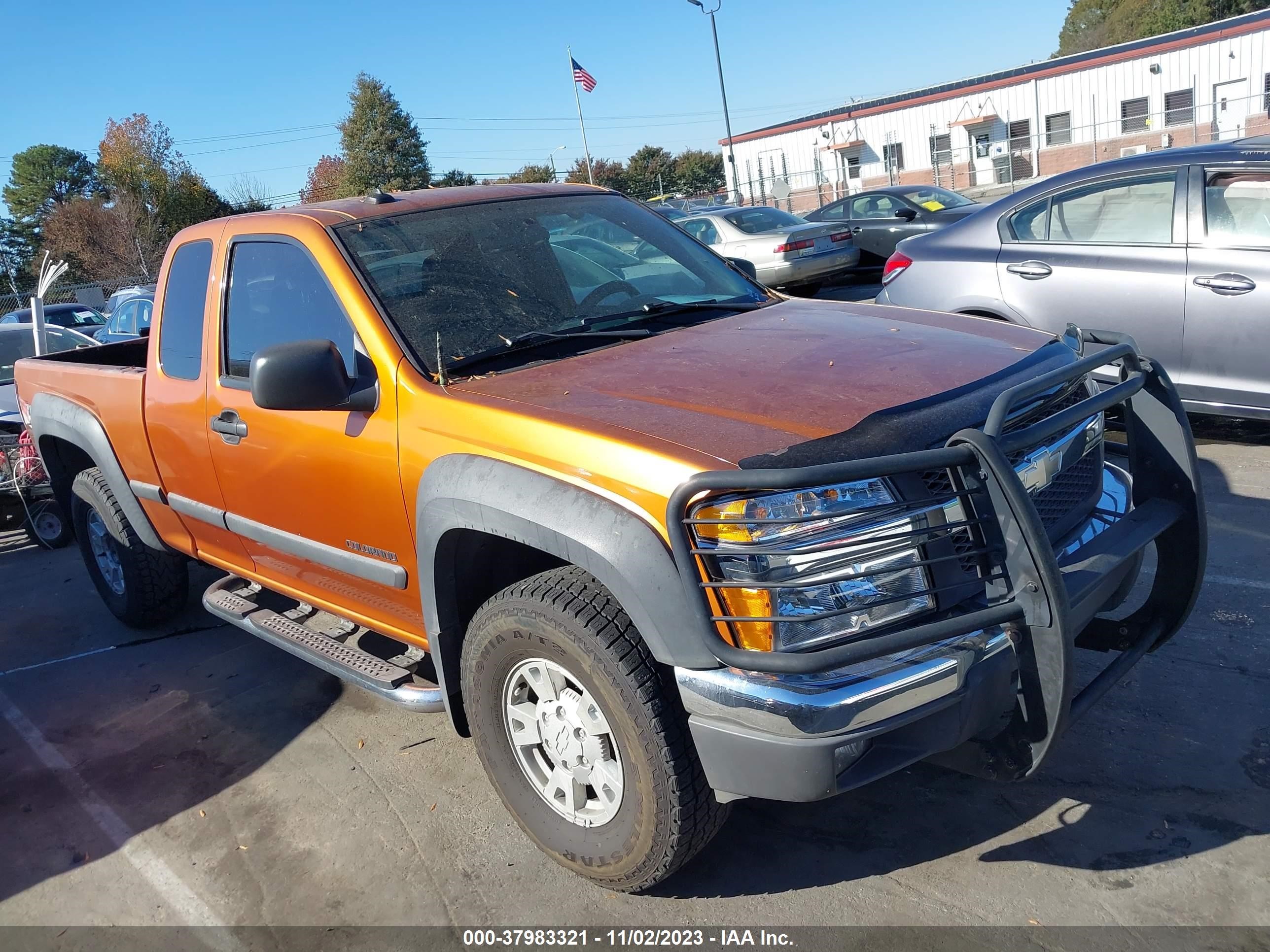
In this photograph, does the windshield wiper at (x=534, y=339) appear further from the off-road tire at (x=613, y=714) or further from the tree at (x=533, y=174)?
the tree at (x=533, y=174)

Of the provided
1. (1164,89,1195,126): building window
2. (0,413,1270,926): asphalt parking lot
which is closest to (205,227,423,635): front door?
(0,413,1270,926): asphalt parking lot

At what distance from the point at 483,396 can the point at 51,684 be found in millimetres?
3344

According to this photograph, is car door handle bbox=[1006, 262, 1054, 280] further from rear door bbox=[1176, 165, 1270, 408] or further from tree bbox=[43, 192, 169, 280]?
tree bbox=[43, 192, 169, 280]

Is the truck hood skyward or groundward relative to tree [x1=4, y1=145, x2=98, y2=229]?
groundward

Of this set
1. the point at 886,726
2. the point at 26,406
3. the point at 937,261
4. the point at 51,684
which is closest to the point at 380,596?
the point at 886,726

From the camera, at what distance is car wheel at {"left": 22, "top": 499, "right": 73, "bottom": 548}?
7328 mm

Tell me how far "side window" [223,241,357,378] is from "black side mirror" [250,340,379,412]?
0.23m

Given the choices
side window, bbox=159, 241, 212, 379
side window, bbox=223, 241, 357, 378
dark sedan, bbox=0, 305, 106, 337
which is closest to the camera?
side window, bbox=223, 241, 357, 378

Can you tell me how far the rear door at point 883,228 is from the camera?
1459 cm

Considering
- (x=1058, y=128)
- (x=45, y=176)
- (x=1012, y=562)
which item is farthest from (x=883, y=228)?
(x=45, y=176)

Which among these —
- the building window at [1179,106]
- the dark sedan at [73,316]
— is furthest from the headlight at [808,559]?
the building window at [1179,106]

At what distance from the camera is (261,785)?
3834 millimetres

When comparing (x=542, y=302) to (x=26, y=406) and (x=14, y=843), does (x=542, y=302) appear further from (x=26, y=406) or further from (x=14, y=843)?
(x=26, y=406)

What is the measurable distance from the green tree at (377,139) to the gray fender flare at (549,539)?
64572mm
